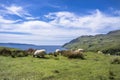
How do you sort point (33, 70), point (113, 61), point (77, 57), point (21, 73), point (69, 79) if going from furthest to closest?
point (77, 57) < point (113, 61) < point (33, 70) < point (21, 73) < point (69, 79)

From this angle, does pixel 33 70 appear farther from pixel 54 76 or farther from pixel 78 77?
pixel 78 77

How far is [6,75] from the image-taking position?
21.0 meters

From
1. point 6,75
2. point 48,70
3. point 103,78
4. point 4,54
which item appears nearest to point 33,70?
point 48,70

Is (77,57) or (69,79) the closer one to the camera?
(69,79)

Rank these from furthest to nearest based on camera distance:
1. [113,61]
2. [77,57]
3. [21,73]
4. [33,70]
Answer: [77,57], [113,61], [33,70], [21,73]

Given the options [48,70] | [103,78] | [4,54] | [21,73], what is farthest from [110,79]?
[4,54]

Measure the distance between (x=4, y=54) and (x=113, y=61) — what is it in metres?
17.5

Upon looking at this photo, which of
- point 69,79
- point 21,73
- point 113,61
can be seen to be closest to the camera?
point 69,79

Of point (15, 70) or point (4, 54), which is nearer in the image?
point (15, 70)

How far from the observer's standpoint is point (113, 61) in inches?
1213

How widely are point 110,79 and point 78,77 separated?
282 cm

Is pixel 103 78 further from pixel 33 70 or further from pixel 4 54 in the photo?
pixel 4 54

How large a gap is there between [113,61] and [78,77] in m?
11.6

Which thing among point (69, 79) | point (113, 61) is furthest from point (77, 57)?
point (69, 79)
